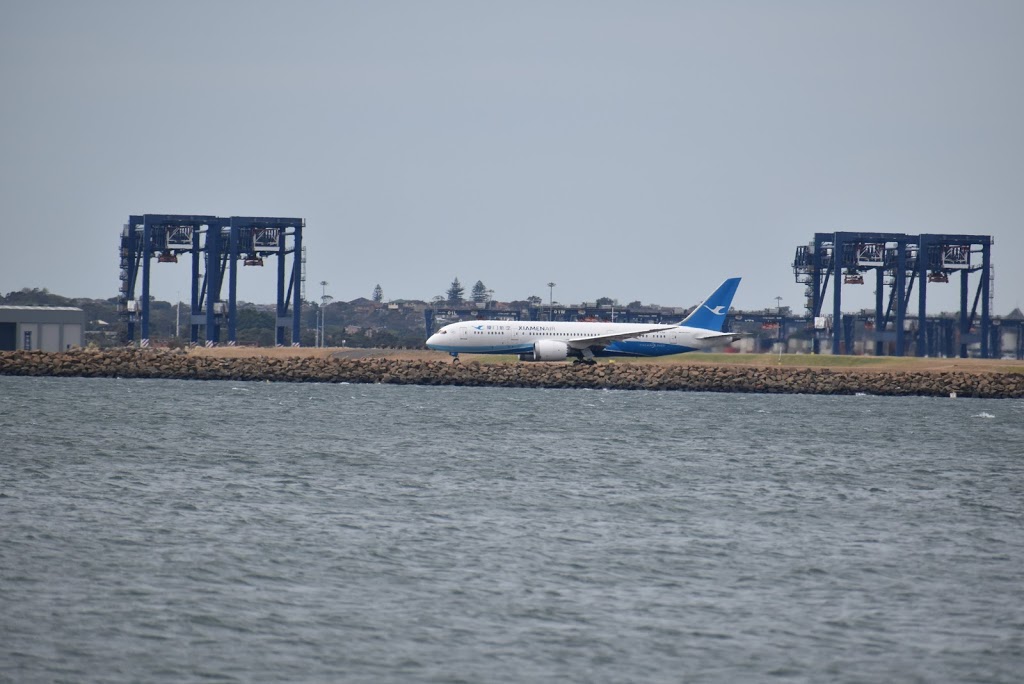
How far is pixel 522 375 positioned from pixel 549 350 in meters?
2.33

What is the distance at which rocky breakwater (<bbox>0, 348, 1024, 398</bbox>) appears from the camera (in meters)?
77.6

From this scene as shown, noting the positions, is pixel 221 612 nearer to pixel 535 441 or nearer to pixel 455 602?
pixel 455 602

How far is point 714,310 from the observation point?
88125 millimetres

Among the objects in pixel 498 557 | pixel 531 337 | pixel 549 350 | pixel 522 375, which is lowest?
pixel 498 557

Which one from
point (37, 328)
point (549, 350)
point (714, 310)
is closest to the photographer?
point (549, 350)

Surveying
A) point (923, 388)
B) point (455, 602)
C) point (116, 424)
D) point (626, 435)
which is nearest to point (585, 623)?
point (455, 602)

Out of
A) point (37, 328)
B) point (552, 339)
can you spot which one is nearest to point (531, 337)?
point (552, 339)

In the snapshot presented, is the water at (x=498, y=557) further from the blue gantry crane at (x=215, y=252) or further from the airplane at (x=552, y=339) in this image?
the blue gantry crane at (x=215, y=252)

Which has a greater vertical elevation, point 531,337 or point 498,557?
point 531,337

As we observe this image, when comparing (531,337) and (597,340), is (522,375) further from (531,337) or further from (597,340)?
(597,340)

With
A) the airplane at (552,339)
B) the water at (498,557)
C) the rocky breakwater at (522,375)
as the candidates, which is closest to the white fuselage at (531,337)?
the airplane at (552,339)

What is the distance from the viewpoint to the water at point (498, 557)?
16.8m

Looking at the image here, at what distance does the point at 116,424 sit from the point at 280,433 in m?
6.68

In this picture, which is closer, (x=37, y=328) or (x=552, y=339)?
(x=552, y=339)
